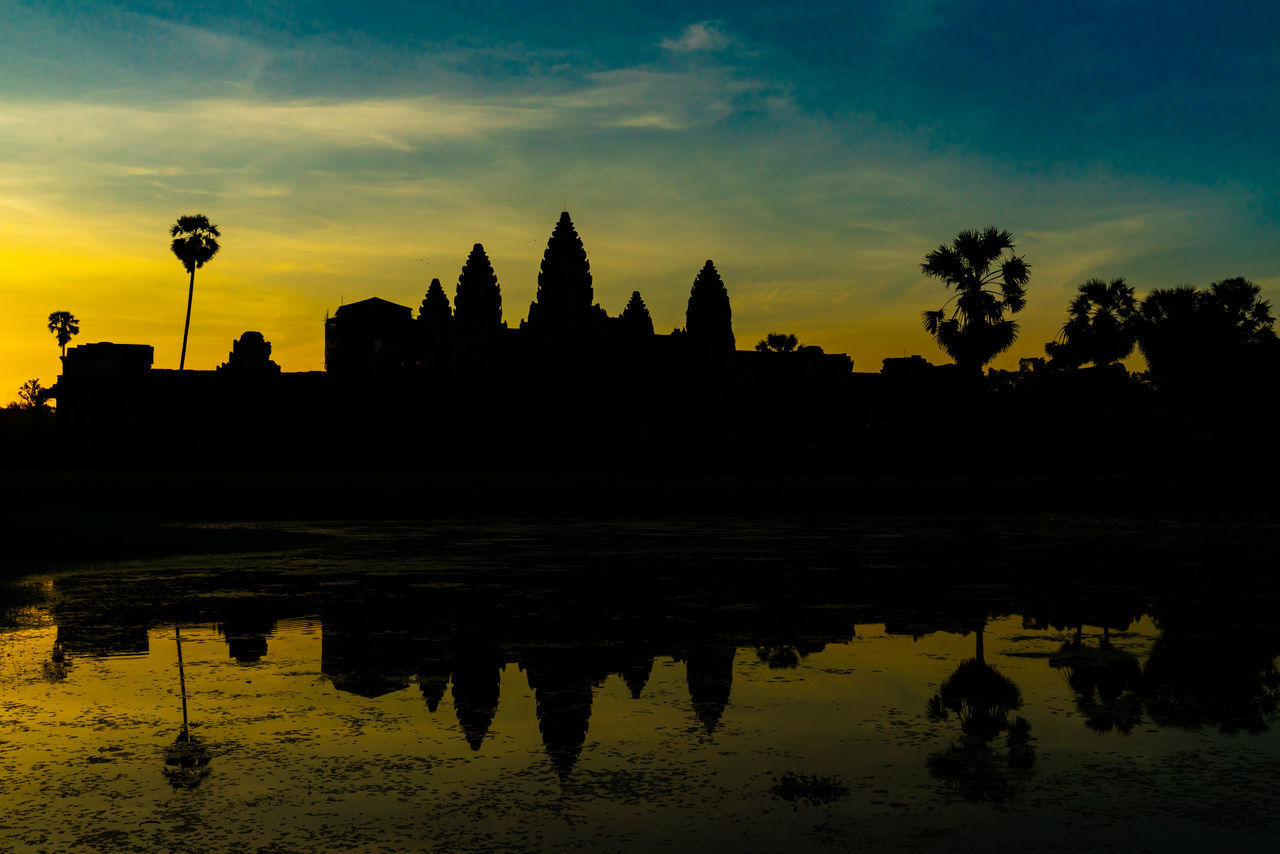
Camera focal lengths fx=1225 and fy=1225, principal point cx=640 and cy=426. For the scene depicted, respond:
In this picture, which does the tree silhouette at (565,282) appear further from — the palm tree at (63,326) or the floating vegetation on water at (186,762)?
the floating vegetation on water at (186,762)

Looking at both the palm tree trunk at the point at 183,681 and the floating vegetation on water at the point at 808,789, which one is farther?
the palm tree trunk at the point at 183,681

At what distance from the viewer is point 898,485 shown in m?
56.7

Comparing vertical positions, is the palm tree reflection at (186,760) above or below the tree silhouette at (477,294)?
below

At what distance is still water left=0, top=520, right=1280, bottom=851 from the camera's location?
6.55m

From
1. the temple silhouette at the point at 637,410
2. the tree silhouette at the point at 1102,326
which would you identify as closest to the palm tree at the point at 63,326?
the temple silhouette at the point at 637,410

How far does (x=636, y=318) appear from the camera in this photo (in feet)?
540

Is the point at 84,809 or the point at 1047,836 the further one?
the point at 84,809

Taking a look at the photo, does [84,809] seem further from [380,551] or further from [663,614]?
[380,551]

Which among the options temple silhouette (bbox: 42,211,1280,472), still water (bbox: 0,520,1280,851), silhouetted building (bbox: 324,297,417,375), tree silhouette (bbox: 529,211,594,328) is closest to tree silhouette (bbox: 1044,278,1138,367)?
temple silhouette (bbox: 42,211,1280,472)

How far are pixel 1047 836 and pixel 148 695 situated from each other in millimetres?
7199

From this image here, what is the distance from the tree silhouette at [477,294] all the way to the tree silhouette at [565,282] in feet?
49.1

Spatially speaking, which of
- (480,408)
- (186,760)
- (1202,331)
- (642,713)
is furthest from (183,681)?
(480,408)

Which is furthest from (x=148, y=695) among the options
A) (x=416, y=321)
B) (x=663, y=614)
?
(x=416, y=321)

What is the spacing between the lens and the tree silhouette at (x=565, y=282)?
14600 cm
